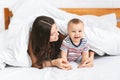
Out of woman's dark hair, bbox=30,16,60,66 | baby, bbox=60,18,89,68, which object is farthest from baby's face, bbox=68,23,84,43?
woman's dark hair, bbox=30,16,60,66

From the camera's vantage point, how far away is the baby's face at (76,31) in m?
1.33

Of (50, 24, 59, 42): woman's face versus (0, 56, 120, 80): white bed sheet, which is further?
(50, 24, 59, 42): woman's face

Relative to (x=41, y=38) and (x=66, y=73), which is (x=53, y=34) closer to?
(x=41, y=38)

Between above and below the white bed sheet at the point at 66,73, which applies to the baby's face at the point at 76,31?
above

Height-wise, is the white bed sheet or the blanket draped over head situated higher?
the blanket draped over head

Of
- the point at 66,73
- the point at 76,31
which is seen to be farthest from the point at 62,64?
the point at 76,31

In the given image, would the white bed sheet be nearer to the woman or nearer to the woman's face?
the woman

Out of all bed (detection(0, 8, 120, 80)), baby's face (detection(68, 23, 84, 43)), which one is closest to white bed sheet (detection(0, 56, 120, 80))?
bed (detection(0, 8, 120, 80))

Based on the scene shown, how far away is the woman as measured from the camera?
1346 mm

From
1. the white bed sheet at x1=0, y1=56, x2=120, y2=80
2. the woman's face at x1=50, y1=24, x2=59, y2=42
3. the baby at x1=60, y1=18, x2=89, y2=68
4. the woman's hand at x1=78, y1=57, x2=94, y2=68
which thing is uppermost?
the woman's face at x1=50, y1=24, x2=59, y2=42

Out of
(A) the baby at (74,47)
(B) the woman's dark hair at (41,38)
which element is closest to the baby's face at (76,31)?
(A) the baby at (74,47)

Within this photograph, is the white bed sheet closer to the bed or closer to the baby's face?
the bed

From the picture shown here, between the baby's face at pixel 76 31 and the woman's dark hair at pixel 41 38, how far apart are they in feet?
0.34

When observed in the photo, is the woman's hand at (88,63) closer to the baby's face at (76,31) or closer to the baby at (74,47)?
the baby at (74,47)
